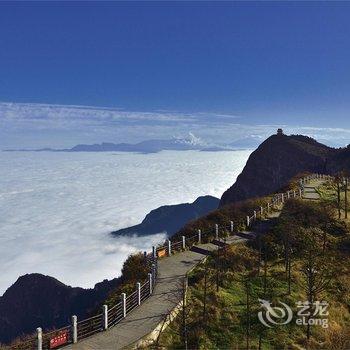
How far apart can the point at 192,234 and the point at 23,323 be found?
3915 inches

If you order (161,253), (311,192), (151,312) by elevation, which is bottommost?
(151,312)

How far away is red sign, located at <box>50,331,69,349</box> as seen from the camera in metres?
17.4

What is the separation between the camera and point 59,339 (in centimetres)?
1770

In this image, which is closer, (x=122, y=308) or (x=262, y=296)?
(x=122, y=308)

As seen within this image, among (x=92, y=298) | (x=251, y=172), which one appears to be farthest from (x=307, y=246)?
(x=251, y=172)

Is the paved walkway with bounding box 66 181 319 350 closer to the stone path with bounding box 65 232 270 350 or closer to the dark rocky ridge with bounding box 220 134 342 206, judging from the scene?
the stone path with bounding box 65 232 270 350

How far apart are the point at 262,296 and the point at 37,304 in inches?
4356

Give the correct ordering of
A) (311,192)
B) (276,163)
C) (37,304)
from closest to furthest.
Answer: (311,192)
(37,304)
(276,163)

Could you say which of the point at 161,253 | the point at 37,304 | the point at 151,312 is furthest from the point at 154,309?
the point at 37,304

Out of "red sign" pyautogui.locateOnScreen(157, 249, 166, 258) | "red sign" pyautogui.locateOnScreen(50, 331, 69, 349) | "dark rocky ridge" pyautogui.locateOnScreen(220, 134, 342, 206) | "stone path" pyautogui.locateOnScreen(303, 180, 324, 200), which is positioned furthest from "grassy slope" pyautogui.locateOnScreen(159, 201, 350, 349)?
"dark rocky ridge" pyautogui.locateOnScreen(220, 134, 342, 206)

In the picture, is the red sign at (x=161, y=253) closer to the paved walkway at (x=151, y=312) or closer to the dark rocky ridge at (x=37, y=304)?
the paved walkway at (x=151, y=312)

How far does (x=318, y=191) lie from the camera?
5456 cm

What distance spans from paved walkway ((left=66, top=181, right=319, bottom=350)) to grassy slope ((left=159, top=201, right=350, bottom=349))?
0.89m

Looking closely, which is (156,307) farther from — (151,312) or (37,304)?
(37,304)
